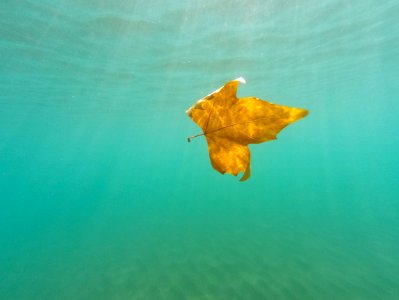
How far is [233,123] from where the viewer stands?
49.5 inches

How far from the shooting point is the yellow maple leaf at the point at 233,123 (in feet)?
3.67

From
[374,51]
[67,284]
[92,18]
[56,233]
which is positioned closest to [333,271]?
[67,284]

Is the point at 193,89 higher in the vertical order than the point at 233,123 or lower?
higher

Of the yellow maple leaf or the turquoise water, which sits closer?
the yellow maple leaf

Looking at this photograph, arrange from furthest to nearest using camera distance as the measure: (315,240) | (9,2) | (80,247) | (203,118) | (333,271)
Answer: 1. (80,247)
2. (315,240)
3. (9,2)
4. (333,271)
5. (203,118)

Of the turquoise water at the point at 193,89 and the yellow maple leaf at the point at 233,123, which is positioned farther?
the turquoise water at the point at 193,89

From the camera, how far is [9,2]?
39.9 ft

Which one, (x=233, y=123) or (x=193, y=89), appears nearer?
(x=233, y=123)

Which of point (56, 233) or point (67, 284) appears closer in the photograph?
point (67, 284)

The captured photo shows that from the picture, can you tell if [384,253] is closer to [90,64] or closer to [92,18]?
[92,18]

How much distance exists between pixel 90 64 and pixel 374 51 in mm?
25621

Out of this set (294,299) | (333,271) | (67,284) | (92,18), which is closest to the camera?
(294,299)

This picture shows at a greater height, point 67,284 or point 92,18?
point 92,18

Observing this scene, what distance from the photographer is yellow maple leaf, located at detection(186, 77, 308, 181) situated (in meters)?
1.12
